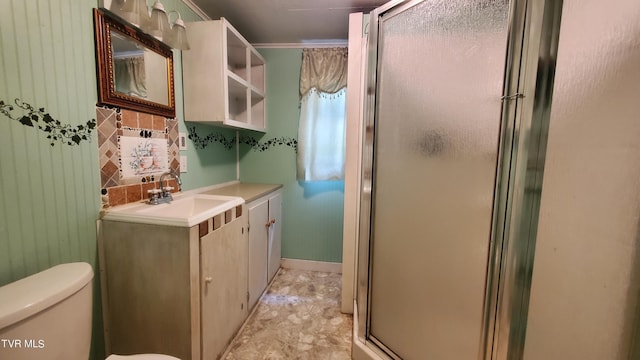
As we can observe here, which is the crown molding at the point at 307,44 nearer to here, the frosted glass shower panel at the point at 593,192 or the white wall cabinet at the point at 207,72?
the white wall cabinet at the point at 207,72

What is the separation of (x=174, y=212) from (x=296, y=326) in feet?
3.80

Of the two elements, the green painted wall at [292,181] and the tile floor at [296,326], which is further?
the green painted wall at [292,181]

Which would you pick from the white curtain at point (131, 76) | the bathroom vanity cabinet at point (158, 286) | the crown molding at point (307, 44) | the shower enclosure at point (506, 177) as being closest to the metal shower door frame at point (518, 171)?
the shower enclosure at point (506, 177)

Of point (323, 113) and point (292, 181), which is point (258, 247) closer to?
point (292, 181)

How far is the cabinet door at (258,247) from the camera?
6.15 feet

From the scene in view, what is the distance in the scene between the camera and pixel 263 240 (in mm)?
2111

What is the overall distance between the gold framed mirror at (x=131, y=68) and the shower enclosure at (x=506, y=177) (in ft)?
4.13

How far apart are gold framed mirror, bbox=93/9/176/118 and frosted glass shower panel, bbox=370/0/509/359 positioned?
4.25ft

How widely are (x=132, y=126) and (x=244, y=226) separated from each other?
0.85 metres

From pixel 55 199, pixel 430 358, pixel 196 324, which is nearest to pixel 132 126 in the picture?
pixel 55 199

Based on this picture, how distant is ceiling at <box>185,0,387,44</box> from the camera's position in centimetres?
184

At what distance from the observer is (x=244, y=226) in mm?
1718

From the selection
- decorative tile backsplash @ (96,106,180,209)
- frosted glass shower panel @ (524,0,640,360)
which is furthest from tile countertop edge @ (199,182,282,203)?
frosted glass shower panel @ (524,0,640,360)

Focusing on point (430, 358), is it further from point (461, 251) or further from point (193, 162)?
point (193, 162)
